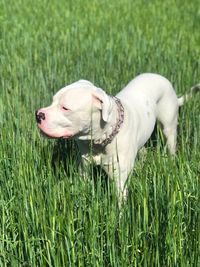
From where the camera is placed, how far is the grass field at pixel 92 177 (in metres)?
1.94

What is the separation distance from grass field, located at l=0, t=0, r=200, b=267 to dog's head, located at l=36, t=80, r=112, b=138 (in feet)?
0.46

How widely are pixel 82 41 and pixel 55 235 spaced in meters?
3.19

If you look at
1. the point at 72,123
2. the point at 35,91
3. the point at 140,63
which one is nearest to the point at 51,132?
the point at 72,123

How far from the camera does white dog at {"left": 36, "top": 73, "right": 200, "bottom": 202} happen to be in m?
2.39

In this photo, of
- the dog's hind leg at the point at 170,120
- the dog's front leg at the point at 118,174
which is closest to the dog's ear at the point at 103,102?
the dog's front leg at the point at 118,174

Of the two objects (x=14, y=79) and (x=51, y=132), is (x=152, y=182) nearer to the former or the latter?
(x=51, y=132)

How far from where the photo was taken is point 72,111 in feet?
7.80

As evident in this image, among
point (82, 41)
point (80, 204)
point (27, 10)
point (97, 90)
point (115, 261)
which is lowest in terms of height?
point (115, 261)

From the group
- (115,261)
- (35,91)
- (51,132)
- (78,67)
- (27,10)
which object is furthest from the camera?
(27,10)

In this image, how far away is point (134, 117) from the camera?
9.06ft

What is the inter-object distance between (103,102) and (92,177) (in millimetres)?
337

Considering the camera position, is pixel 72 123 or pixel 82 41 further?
pixel 82 41

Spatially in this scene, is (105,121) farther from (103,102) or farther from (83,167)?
(83,167)

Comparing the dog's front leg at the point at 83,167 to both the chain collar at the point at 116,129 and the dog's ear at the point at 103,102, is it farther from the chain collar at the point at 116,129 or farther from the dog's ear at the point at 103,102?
the dog's ear at the point at 103,102
